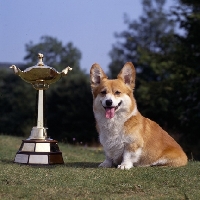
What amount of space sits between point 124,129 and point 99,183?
4.88 ft

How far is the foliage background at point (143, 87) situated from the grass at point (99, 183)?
4799mm

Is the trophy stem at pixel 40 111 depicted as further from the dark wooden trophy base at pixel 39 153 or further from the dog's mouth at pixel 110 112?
the dog's mouth at pixel 110 112

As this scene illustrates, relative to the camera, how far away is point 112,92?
6.84 metres

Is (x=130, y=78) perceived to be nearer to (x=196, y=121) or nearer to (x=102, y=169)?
(x=102, y=169)

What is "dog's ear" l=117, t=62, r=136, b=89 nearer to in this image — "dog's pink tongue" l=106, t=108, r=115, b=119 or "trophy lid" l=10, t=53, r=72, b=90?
"dog's pink tongue" l=106, t=108, r=115, b=119

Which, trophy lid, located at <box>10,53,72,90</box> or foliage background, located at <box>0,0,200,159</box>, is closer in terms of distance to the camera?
trophy lid, located at <box>10,53,72,90</box>

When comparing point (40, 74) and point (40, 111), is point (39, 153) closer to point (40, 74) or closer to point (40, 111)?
point (40, 111)

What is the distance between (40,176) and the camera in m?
6.07

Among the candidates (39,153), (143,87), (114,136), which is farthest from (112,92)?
(143,87)

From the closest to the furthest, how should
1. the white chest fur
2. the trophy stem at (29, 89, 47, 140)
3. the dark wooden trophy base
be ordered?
the white chest fur → the dark wooden trophy base → the trophy stem at (29, 89, 47, 140)

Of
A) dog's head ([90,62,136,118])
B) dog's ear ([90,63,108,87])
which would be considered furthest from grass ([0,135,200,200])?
dog's ear ([90,63,108,87])

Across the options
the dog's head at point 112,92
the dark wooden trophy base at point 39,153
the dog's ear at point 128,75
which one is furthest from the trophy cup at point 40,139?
the dog's ear at point 128,75

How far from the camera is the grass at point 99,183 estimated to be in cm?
507

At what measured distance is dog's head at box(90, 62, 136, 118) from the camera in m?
6.81
